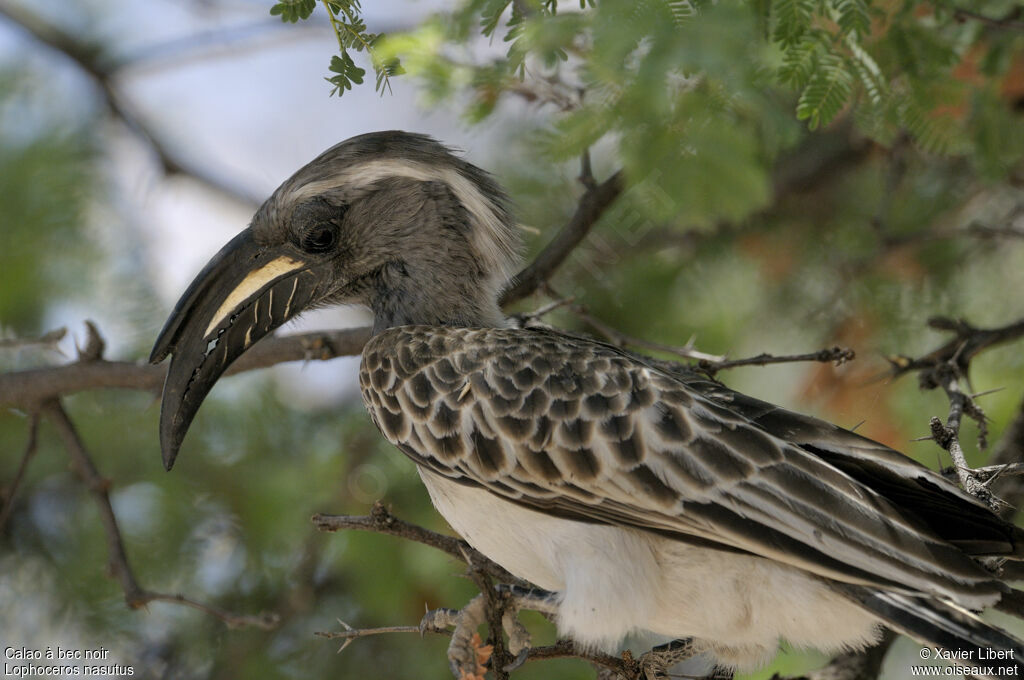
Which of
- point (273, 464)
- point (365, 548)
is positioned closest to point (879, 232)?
point (365, 548)

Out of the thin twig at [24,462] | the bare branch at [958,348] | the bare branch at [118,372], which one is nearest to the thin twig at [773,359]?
the bare branch at [958,348]

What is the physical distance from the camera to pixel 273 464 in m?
4.81

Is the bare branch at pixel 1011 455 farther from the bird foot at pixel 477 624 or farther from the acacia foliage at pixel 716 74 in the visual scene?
the bird foot at pixel 477 624

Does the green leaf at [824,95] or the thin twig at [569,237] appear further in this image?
the thin twig at [569,237]

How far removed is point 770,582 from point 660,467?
0.41 metres

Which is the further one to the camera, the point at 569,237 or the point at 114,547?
the point at 569,237

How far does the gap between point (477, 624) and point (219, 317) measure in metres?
1.22

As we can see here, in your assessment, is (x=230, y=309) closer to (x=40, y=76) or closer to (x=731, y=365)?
(x=731, y=365)

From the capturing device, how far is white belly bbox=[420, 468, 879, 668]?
264cm

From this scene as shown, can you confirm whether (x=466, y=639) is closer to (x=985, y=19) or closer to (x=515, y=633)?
(x=515, y=633)

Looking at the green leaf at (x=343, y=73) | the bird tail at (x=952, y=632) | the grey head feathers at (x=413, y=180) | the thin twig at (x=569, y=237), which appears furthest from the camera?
the thin twig at (x=569, y=237)

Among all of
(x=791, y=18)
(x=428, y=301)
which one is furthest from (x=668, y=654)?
(x=791, y=18)

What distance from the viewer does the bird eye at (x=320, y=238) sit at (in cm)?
328

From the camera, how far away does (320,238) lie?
3309 millimetres
